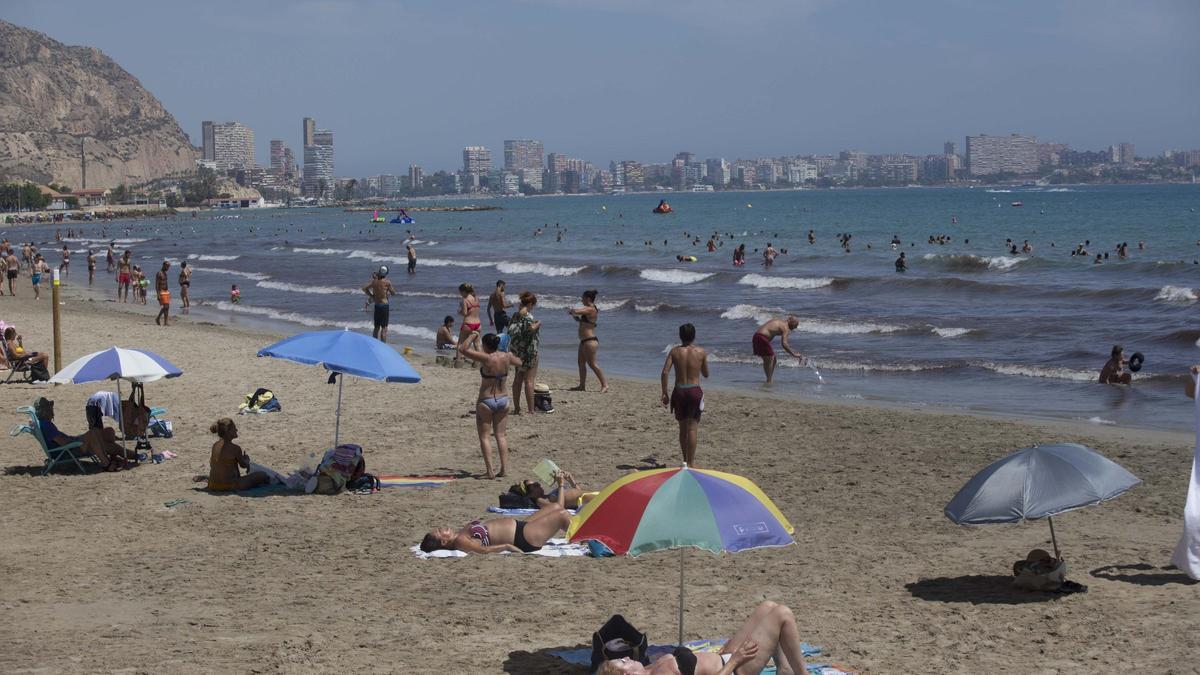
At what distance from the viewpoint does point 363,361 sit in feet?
35.5

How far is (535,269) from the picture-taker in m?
50.3

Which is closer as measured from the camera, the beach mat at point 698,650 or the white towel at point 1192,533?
the beach mat at point 698,650

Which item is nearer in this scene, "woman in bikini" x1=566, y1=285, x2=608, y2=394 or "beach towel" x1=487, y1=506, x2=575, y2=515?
"beach towel" x1=487, y1=506, x2=575, y2=515

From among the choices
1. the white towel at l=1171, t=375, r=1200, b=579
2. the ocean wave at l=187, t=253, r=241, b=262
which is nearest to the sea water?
the ocean wave at l=187, t=253, r=241, b=262

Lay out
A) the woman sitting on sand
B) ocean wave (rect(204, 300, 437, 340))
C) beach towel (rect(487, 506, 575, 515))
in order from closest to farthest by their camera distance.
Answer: beach towel (rect(487, 506, 575, 515)), the woman sitting on sand, ocean wave (rect(204, 300, 437, 340))

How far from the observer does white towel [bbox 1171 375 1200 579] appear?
776 cm

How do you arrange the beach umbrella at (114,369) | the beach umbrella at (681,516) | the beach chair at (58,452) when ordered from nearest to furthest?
1. the beach umbrella at (681,516)
2. the beach umbrella at (114,369)
3. the beach chair at (58,452)

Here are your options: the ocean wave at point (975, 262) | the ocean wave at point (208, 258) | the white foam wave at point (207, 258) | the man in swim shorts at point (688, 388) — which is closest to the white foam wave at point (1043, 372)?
the man in swim shorts at point (688, 388)

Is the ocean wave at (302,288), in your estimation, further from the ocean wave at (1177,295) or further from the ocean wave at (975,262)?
the ocean wave at (1177,295)

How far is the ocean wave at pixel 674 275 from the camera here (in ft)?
139

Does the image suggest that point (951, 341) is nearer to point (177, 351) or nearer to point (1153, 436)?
point (1153, 436)

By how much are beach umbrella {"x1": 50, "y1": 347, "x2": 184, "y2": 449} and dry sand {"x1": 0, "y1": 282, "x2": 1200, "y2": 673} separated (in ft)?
3.18

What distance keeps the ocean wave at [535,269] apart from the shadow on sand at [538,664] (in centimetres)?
3996

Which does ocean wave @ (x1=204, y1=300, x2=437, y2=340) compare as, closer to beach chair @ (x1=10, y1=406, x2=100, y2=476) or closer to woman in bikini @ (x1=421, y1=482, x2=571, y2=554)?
beach chair @ (x1=10, y1=406, x2=100, y2=476)
